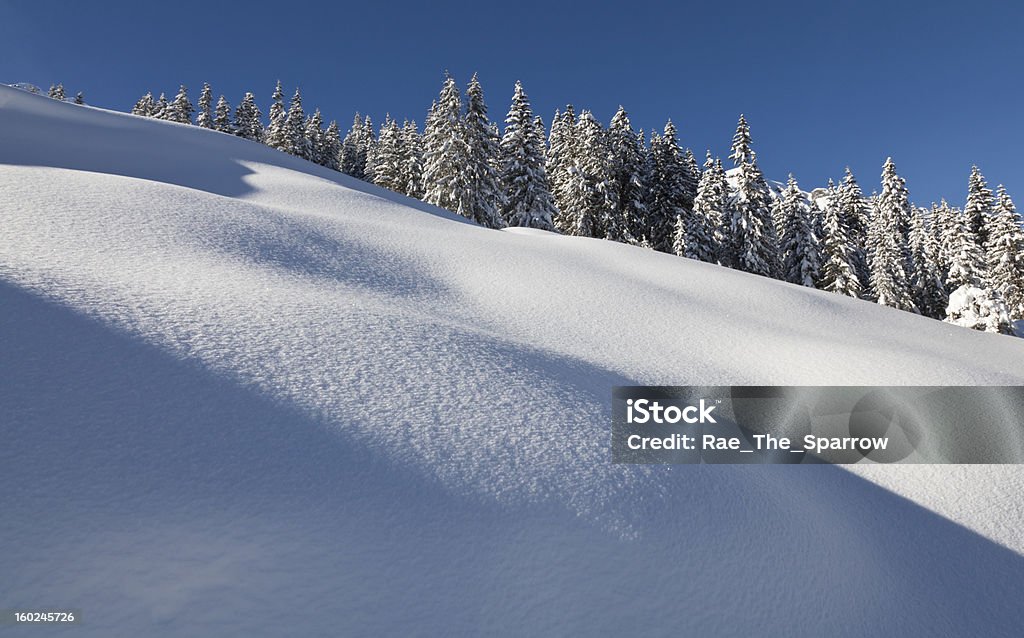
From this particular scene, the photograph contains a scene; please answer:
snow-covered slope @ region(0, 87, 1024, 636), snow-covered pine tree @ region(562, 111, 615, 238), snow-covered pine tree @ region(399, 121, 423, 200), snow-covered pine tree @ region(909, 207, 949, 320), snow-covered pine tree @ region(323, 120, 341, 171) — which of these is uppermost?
snow-covered pine tree @ region(323, 120, 341, 171)

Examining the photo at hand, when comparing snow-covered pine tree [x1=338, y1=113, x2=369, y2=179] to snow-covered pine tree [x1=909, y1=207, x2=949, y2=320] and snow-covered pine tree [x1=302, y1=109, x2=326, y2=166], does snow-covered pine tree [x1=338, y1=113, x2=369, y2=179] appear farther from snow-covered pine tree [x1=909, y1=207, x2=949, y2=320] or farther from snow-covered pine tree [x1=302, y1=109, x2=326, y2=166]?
snow-covered pine tree [x1=909, y1=207, x2=949, y2=320]

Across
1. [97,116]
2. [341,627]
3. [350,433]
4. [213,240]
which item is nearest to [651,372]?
[350,433]

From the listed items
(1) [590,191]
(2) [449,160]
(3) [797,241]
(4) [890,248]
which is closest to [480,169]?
(2) [449,160]

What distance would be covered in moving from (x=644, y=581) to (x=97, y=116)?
21.7 m

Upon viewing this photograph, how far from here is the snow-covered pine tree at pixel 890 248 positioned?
110 feet

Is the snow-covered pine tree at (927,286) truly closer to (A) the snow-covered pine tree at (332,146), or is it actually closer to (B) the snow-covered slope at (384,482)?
(B) the snow-covered slope at (384,482)

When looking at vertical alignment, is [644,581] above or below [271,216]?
below

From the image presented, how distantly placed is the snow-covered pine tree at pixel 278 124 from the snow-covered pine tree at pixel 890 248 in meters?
43.9

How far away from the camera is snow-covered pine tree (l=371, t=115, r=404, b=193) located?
4212cm

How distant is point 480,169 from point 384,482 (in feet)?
97.1

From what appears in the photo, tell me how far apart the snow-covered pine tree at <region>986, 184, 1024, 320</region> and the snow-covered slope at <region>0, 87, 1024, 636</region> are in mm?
39247

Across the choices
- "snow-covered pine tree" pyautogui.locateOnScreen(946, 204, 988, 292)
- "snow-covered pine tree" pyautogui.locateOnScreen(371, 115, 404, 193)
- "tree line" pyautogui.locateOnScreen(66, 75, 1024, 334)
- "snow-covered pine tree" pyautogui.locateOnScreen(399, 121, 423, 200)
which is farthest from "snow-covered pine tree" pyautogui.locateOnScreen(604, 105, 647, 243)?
"snow-covered pine tree" pyautogui.locateOnScreen(946, 204, 988, 292)

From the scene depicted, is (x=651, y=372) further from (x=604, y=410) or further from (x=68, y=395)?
(x=68, y=395)

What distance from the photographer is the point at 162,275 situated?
5.02m
